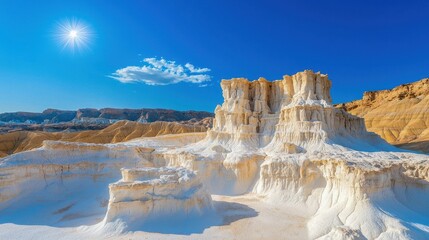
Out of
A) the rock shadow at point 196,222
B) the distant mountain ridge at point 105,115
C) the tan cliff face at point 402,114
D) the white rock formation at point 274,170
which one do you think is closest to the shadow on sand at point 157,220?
the rock shadow at point 196,222

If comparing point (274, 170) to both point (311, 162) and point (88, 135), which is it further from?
point (88, 135)

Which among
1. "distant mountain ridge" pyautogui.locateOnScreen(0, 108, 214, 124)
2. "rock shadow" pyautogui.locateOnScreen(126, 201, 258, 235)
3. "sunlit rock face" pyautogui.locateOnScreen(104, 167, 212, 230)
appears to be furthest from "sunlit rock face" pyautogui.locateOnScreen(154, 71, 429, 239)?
"distant mountain ridge" pyautogui.locateOnScreen(0, 108, 214, 124)

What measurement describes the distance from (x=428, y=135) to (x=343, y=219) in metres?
44.0

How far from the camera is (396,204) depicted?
758 inches

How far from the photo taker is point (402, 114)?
65.6 meters

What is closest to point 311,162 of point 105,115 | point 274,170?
point 274,170

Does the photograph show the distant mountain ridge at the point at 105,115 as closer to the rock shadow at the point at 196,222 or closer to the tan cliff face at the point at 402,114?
the tan cliff face at the point at 402,114

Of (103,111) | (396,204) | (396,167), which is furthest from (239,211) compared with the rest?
(103,111)

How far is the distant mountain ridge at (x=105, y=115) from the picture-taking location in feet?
470

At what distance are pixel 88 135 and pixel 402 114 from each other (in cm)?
7522

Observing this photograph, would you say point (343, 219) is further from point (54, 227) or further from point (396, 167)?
point (54, 227)

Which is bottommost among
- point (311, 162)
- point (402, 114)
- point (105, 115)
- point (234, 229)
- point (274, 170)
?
point (234, 229)

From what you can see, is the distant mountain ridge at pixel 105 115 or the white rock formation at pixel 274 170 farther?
the distant mountain ridge at pixel 105 115

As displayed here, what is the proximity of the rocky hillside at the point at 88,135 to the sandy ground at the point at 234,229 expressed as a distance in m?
48.6
